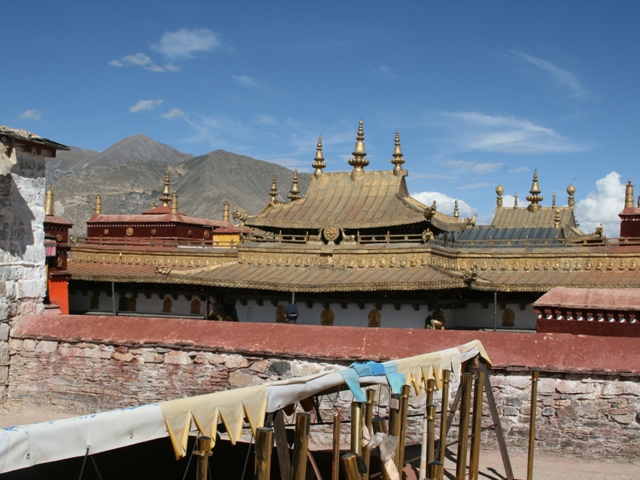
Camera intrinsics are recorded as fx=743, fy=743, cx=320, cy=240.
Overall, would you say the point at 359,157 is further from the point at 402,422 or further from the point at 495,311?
the point at 402,422

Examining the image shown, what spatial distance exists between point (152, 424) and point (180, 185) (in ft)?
277

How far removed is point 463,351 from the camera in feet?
27.3

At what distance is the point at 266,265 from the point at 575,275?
807 cm

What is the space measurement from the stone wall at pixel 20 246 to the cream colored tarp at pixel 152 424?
7592mm

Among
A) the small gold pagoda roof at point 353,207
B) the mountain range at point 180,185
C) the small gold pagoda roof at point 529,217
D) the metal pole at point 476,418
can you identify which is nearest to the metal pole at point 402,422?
the metal pole at point 476,418

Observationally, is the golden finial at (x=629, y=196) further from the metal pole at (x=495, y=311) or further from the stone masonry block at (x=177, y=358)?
the stone masonry block at (x=177, y=358)

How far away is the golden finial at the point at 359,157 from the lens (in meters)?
23.1

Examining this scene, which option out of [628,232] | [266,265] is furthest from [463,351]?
[628,232]

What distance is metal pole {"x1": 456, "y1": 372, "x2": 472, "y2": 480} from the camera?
7214mm

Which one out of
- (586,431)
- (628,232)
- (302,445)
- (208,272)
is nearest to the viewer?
(302,445)

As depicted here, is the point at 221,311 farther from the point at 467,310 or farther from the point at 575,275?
the point at 575,275

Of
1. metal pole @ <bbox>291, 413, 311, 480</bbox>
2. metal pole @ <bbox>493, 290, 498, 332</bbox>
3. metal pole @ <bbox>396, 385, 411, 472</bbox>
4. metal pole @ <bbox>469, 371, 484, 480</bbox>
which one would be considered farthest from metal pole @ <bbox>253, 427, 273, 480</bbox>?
metal pole @ <bbox>493, 290, 498, 332</bbox>

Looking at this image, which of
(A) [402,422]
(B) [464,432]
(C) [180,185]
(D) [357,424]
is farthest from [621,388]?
(C) [180,185]

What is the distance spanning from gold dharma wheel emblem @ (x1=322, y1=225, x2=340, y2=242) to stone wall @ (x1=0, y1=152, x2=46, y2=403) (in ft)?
30.3
